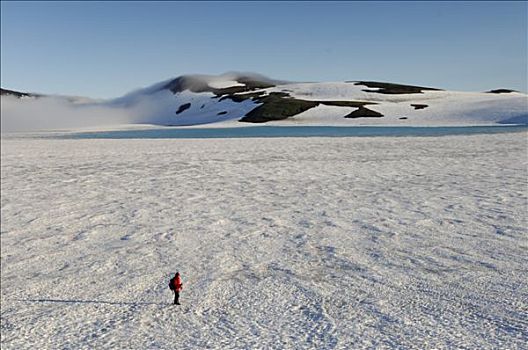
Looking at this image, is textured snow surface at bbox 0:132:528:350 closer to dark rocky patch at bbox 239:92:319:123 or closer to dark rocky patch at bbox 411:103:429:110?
dark rocky patch at bbox 239:92:319:123

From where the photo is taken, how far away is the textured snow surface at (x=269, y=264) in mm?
4863

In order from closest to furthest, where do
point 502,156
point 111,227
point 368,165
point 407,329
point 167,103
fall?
point 407,329, point 111,227, point 368,165, point 502,156, point 167,103

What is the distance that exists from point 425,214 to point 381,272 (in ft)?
12.4

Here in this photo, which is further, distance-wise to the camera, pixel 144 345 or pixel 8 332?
pixel 8 332

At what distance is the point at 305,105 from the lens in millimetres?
81188

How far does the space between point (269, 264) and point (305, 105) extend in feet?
249

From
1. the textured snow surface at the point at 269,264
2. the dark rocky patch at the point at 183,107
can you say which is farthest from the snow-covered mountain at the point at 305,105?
the textured snow surface at the point at 269,264

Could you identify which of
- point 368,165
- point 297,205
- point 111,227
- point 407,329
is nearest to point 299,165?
point 368,165

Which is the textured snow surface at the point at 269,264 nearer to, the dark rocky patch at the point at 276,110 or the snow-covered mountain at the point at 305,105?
the snow-covered mountain at the point at 305,105

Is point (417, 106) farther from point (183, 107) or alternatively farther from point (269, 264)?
point (269, 264)

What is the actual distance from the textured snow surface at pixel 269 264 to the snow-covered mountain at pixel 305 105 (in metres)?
49.3

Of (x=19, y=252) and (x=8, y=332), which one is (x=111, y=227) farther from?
(x=8, y=332)

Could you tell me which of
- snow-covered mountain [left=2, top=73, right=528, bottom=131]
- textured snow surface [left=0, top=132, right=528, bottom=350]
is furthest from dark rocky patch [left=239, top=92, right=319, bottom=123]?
textured snow surface [left=0, top=132, right=528, bottom=350]

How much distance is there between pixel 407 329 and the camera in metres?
4.79
